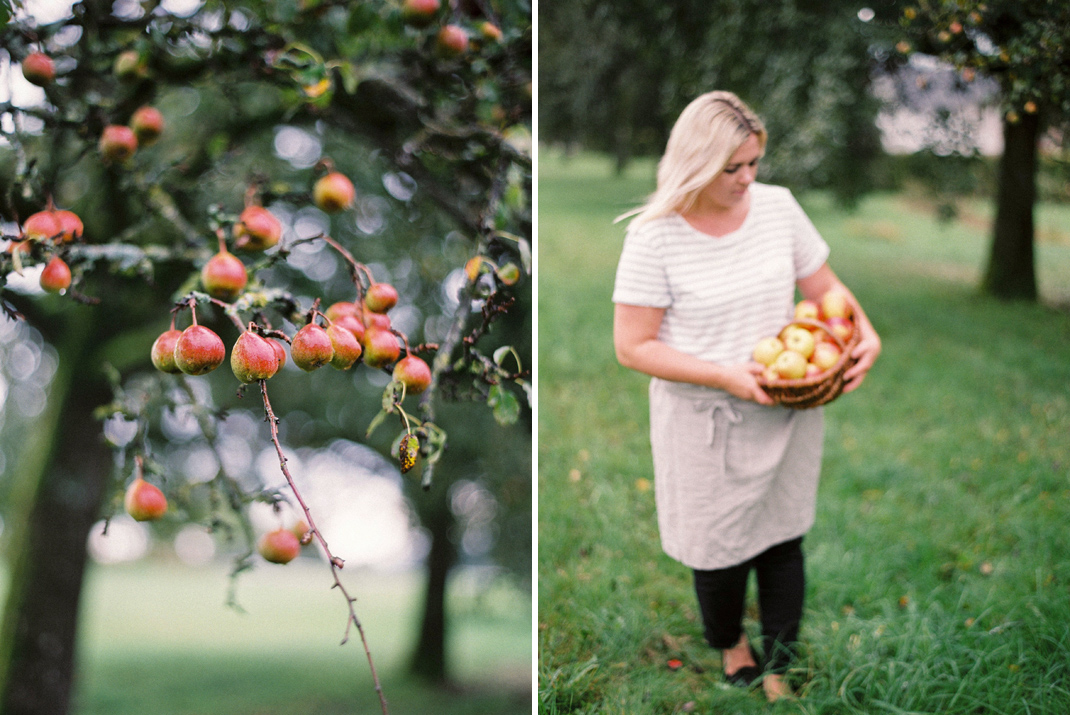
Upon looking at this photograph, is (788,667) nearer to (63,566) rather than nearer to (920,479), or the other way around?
(920,479)

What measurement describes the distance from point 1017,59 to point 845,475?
1.87 m

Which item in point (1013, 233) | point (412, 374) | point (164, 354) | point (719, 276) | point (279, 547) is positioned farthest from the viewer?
point (1013, 233)

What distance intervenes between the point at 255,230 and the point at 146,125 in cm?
57

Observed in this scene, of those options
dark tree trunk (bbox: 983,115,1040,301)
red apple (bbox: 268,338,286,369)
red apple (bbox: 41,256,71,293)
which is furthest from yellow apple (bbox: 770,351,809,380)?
dark tree trunk (bbox: 983,115,1040,301)

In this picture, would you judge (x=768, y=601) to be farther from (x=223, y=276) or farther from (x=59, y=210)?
(x=59, y=210)

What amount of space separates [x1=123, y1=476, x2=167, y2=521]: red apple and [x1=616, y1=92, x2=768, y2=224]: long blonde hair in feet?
3.79

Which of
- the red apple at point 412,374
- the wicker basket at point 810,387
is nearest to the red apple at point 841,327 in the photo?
the wicker basket at point 810,387

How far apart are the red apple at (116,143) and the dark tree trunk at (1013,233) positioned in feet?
16.6

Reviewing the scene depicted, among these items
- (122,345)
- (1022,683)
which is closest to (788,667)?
(1022,683)

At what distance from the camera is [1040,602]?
6.92ft

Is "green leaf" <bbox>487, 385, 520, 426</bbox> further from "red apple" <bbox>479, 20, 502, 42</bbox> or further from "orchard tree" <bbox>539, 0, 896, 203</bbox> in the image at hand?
"orchard tree" <bbox>539, 0, 896, 203</bbox>

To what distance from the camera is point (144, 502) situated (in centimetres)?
134

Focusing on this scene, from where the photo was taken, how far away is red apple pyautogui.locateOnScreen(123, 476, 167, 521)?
1334mm

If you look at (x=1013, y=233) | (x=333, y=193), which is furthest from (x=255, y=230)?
(x=1013, y=233)
